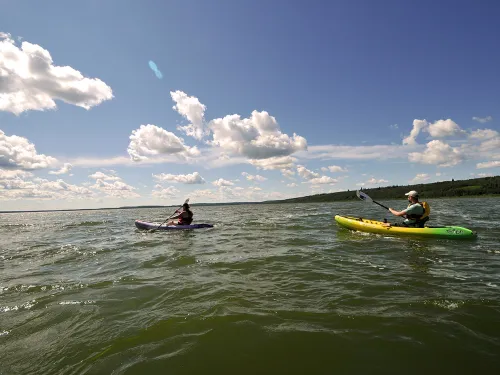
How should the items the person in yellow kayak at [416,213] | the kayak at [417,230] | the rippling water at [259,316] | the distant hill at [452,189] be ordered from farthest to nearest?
the distant hill at [452,189] → the person in yellow kayak at [416,213] → the kayak at [417,230] → the rippling water at [259,316]

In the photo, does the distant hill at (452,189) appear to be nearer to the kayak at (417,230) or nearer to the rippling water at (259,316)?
the kayak at (417,230)

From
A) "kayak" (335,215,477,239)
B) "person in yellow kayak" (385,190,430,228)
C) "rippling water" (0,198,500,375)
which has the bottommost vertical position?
"rippling water" (0,198,500,375)

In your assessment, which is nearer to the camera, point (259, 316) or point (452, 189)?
point (259, 316)

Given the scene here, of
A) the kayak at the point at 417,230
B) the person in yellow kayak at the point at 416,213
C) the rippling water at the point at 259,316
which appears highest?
the person in yellow kayak at the point at 416,213

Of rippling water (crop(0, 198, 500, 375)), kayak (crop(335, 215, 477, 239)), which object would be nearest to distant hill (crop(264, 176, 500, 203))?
kayak (crop(335, 215, 477, 239))

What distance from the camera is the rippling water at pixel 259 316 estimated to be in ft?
12.2

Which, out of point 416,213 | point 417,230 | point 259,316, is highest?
point 416,213

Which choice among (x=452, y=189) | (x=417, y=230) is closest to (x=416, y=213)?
(x=417, y=230)

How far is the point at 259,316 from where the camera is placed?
507 centimetres

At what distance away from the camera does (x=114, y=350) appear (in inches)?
163

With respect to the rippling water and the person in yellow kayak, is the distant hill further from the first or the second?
the rippling water

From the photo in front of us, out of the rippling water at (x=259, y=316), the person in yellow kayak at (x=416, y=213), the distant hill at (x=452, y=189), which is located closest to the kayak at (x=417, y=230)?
the person in yellow kayak at (x=416, y=213)

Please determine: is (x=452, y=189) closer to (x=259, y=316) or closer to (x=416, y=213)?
(x=416, y=213)

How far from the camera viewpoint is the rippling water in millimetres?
3730
